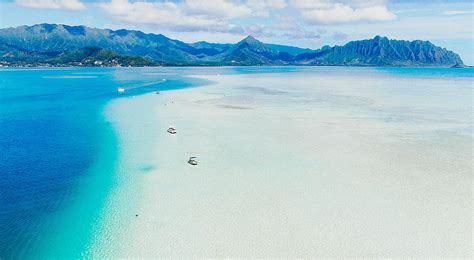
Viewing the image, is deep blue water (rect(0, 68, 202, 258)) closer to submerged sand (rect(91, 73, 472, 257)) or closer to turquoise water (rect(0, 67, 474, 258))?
turquoise water (rect(0, 67, 474, 258))

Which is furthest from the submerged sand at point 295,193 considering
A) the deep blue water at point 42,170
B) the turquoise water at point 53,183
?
the deep blue water at point 42,170

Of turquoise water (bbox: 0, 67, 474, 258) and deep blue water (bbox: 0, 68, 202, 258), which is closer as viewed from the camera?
turquoise water (bbox: 0, 67, 474, 258)

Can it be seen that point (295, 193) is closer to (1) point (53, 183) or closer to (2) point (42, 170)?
(1) point (53, 183)

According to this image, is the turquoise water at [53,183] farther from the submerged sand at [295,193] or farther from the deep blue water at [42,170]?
the submerged sand at [295,193]

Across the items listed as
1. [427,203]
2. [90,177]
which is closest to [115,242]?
[90,177]

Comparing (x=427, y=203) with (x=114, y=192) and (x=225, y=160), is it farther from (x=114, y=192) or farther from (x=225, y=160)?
(x=114, y=192)

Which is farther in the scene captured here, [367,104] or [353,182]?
[367,104]

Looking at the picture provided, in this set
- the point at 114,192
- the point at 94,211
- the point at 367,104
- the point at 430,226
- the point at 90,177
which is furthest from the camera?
the point at 367,104

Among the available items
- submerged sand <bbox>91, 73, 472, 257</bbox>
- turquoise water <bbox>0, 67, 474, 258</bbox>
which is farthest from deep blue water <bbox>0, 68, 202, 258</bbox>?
submerged sand <bbox>91, 73, 472, 257</bbox>
